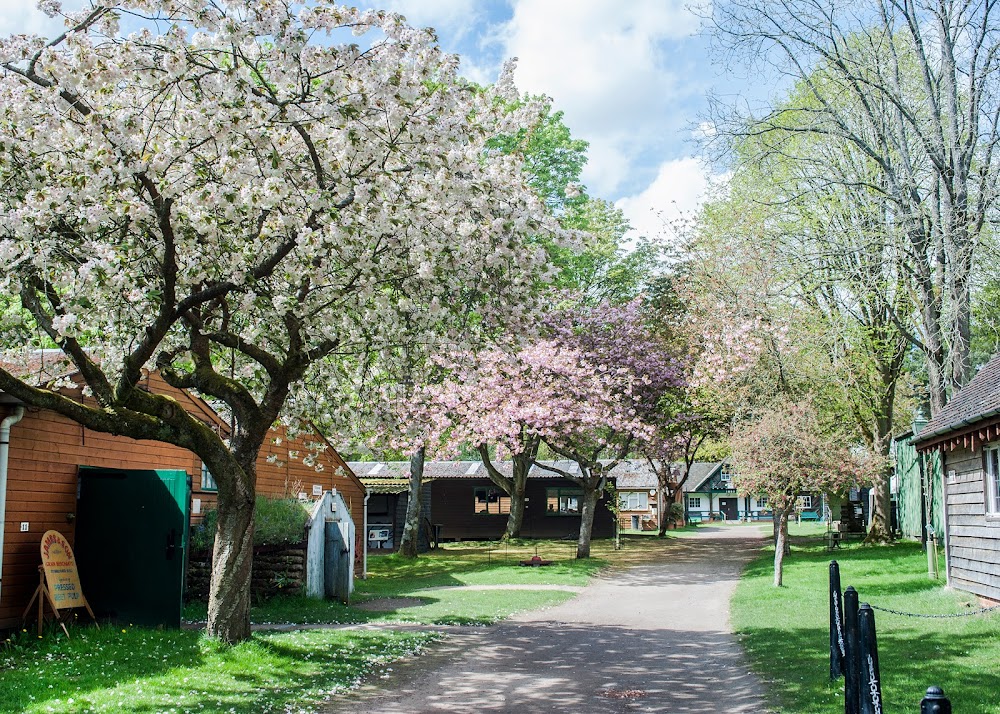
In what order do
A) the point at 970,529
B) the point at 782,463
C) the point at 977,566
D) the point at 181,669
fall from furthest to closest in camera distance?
the point at 782,463 < the point at 970,529 < the point at 977,566 < the point at 181,669

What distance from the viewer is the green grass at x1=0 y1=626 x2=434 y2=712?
26.8 feet

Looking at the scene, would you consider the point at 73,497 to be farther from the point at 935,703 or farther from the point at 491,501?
the point at 491,501

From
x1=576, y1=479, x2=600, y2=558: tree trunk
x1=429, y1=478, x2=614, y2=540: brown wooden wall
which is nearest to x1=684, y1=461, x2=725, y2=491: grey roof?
A: x1=429, y1=478, x2=614, y2=540: brown wooden wall

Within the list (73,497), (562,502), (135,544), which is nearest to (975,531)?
(135,544)

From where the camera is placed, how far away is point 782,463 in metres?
19.7

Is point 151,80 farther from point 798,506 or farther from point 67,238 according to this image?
point 798,506

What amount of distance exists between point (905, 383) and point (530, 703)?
28715mm

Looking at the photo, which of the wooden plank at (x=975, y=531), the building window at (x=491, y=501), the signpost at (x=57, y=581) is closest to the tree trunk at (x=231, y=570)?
the signpost at (x=57, y=581)

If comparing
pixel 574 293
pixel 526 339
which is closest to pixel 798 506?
pixel 574 293

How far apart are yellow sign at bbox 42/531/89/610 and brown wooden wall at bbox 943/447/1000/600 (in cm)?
1373

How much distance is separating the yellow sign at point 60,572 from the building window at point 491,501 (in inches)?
1209

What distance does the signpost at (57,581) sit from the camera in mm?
11859

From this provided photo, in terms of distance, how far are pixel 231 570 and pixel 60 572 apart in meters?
3.45

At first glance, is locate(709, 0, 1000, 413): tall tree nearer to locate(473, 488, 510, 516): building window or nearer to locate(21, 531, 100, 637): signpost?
locate(21, 531, 100, 637): signpost
